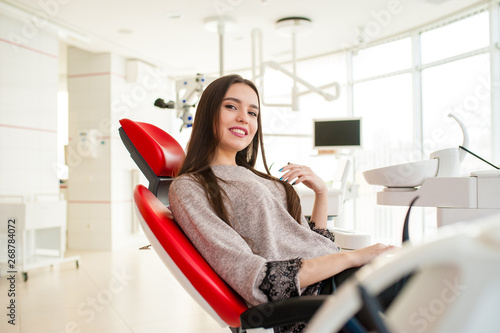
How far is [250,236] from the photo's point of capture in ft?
3.82

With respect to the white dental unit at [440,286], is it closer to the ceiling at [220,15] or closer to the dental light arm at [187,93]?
the dental light arm at [187,93]

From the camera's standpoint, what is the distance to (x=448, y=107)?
426 centimetres

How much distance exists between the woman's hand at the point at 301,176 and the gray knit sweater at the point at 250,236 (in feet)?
0.21

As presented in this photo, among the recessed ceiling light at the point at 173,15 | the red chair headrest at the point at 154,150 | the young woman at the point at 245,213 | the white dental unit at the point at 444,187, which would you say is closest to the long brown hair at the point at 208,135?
the young woman at the point at 245,213

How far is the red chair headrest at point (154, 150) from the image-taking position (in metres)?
1.45

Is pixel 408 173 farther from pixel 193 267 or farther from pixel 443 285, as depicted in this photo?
pixel 443 285

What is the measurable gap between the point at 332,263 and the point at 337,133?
3.06 metres

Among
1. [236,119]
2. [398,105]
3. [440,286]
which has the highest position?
[398,105]

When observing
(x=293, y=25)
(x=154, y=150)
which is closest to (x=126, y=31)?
(x=293, y=25)

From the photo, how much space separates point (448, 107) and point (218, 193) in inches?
152

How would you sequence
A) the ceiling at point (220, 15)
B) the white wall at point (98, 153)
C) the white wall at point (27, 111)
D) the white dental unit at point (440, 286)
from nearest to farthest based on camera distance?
1. the white dental unit at point (440, 286)
2. the ceiling at point (220, 15)
3. the white wall at point (27, 111)
4. the white wall at point (98, 153)

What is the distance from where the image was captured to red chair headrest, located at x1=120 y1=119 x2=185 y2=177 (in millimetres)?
1447

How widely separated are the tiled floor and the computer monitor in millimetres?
1944

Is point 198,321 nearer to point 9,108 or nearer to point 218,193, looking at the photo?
point 218,193
